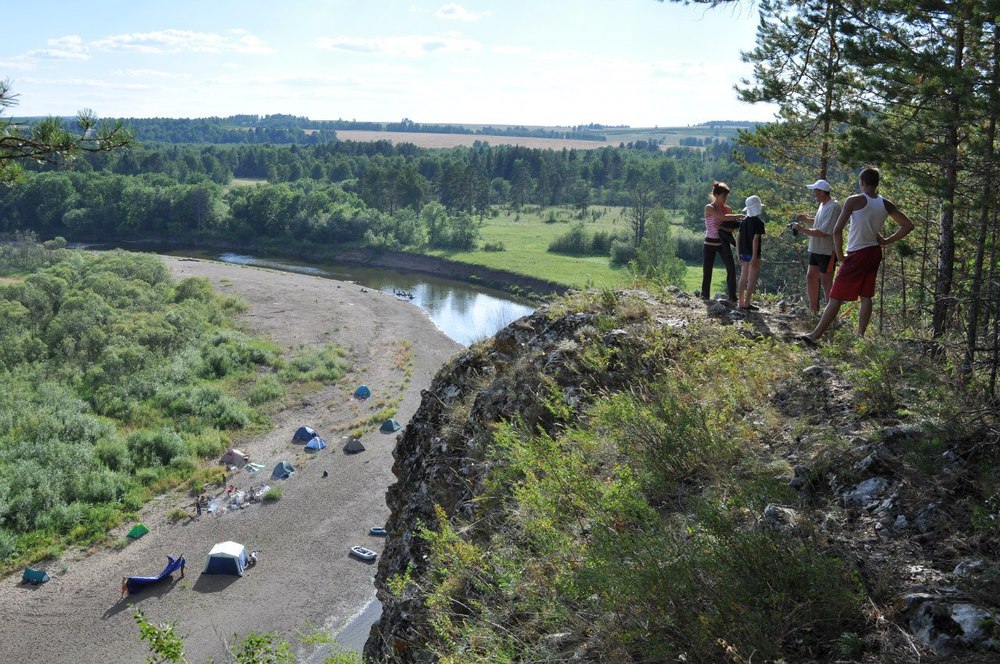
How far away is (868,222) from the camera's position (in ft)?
25.8

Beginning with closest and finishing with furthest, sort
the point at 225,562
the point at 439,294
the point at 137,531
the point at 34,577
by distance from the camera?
the point at 34,577, the point at 225,562, the point at 137,531, the point at 439,294

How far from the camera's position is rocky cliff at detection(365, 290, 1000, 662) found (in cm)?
404

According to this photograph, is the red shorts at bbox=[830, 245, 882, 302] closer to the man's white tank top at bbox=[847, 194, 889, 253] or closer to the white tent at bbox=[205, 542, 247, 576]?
the man's white tank top at bbox=[847, 194, 889, 253]

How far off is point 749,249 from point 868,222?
2.46m

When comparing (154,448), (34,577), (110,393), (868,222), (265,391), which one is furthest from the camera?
(265,391)

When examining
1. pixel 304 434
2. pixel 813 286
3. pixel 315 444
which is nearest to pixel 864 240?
pixel 813 286

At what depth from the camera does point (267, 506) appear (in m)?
24.2

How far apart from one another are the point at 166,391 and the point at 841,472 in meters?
32.5

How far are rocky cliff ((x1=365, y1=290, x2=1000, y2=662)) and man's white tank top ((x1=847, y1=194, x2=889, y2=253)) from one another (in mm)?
1184

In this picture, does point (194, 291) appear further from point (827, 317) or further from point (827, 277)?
point (827, 317)

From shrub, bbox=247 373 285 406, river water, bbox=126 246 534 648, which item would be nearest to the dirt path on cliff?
shrub, bbox=247 373 285 406

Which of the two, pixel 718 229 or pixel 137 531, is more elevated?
pixel 718 229

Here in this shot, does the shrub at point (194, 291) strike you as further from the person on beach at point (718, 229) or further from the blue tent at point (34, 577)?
the person on beach at point (718, 229)

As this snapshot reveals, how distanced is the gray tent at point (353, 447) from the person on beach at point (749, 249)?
21.2 metres
